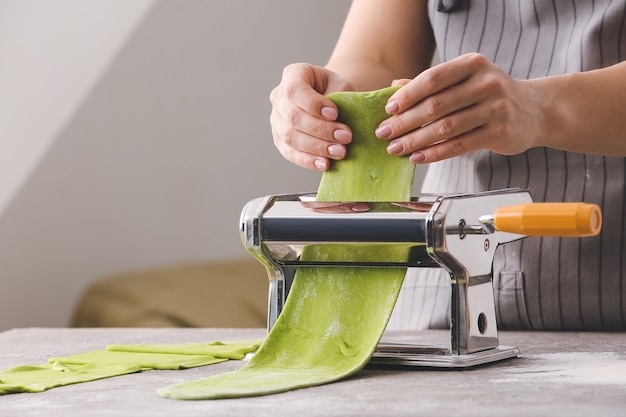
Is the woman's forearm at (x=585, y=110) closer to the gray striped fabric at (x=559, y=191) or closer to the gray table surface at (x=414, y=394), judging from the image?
the gray striped fabric at (x=559, y=191)

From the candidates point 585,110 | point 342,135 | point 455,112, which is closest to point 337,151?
point 342,135

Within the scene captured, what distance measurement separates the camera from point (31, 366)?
2.85 feet

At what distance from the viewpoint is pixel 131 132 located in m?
2.76

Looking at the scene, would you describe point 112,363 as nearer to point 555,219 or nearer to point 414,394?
point 414,394

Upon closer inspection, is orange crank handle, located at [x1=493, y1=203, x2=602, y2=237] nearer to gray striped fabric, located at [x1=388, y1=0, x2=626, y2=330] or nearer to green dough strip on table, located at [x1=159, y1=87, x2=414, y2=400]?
green dough strip on table, located at [x1=159, y1=87, x2=414, y2=400]

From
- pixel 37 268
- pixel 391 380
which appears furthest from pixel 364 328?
pixel 37 268

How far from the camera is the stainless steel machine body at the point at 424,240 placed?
2.63ft

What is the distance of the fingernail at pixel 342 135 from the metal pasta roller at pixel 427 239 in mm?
82

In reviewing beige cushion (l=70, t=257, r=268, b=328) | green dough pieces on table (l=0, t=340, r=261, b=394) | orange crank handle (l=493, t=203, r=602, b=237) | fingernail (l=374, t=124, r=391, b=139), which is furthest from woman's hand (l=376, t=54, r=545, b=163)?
beige cushion (l=70, t=257, r=268, b=328)

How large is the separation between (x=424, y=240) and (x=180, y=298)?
1.90m

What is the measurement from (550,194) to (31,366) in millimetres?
640

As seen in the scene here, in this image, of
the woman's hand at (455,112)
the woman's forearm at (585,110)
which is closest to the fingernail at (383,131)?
the woman's hand at (455,112)

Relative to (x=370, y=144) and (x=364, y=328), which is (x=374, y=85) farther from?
(x=364, y=328)

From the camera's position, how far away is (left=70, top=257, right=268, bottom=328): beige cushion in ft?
8.21
